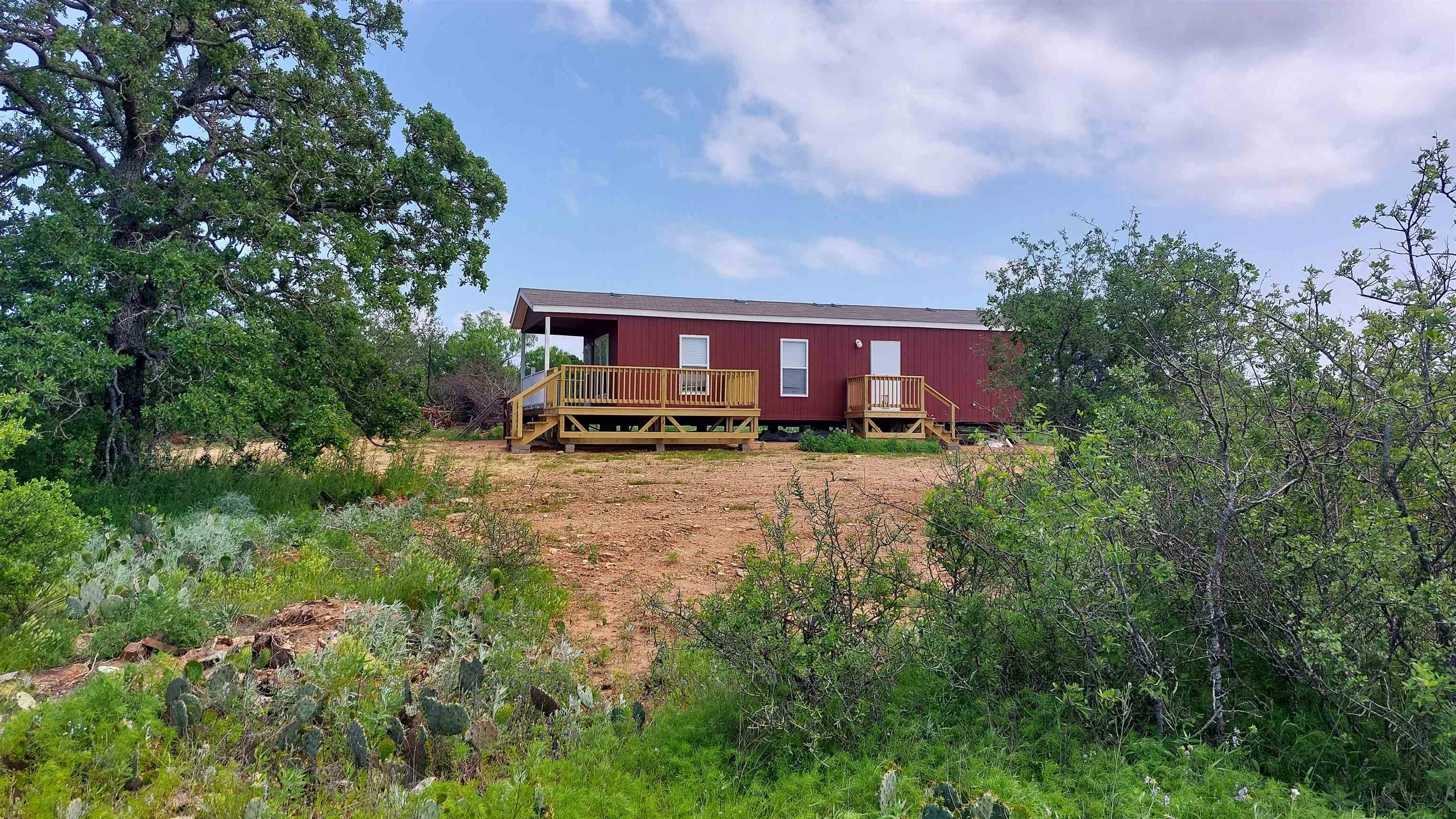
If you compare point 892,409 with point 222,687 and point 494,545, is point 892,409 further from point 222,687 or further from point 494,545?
point 222,687

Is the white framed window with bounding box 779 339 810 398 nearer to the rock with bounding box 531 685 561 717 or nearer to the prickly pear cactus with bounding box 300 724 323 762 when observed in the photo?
the rock with bounding box 531 685 561 717

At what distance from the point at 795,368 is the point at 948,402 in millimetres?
3891

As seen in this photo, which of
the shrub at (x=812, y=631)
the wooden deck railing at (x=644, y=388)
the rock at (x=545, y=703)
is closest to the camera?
the shrub at (x=812, y=631)

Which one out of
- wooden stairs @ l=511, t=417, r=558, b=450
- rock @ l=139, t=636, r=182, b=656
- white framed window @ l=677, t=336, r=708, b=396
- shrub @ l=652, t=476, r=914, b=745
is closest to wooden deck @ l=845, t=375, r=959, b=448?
white framed window @ l=677, t=336, r=708, b=396

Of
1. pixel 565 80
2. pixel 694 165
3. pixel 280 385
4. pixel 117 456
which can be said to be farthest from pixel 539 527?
pixel 694 165

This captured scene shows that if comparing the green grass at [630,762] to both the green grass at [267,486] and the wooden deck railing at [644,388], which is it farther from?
the wooden deck railing at [644,388]

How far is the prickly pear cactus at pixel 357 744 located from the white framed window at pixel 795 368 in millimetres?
16798

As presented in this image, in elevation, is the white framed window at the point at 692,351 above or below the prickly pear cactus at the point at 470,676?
above

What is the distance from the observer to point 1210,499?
3.29 m

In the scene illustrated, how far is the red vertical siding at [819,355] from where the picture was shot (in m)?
18.4

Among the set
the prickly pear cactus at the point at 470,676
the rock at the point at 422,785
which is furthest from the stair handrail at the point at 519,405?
the rock at the point at 422,785

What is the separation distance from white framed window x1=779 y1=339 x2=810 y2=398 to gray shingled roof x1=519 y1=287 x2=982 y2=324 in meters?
0.70

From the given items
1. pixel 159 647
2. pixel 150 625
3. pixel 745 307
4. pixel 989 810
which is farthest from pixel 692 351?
pixel 989 810

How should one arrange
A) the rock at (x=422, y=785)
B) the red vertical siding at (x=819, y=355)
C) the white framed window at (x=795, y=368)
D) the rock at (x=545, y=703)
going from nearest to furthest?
the rock at (x=422, y=785) < the rock at (x=545, y=703) < the red vertical siding at (x=819, y=355) < the white framed window at (x=795, y=368)
